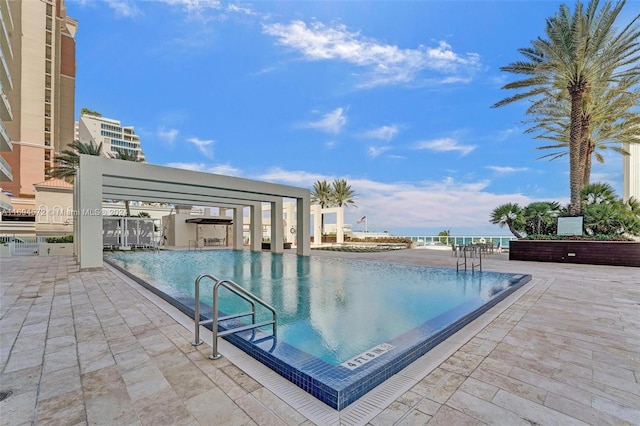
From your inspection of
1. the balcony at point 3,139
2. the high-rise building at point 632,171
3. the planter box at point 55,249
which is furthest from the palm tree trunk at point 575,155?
the balcony at point 3,139

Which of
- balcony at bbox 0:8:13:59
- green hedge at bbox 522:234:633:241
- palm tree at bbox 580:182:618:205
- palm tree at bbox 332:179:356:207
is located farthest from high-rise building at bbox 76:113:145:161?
palm tree at bbox 580:182:618:205

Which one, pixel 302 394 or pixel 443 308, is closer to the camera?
pixel 302 394

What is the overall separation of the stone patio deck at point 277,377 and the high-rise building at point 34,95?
3502cm

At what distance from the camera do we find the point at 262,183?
45.8 feet

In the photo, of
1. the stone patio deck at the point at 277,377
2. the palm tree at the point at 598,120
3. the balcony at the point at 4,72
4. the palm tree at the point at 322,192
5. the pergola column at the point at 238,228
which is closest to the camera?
the stone patio deck at the point at 277,377

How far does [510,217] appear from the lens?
617 inches

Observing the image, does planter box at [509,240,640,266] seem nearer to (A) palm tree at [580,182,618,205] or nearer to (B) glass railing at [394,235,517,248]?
(A) palm tree at [580,182,618,205]

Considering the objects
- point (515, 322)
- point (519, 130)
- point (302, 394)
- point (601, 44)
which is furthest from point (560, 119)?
point (302, 394)

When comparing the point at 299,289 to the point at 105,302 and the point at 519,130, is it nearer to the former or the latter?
the point at 105,302

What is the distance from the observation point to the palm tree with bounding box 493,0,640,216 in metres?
10.8

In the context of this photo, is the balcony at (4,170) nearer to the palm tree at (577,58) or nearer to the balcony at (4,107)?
the balcony at (4,107)

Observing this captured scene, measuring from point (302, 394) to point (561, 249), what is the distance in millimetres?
12872

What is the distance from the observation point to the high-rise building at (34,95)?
31031mm

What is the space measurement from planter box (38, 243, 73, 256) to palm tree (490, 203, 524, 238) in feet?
73.0
